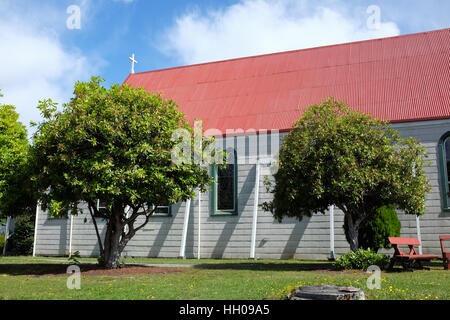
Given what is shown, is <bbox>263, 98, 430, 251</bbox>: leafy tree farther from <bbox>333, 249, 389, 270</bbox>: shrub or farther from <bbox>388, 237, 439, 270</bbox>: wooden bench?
<bbox>388, 237, 439, 270</bbox>: wooden bench

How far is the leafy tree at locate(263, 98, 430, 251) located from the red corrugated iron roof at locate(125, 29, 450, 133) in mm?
6532

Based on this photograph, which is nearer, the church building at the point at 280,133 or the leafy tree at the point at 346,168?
the leafy tree at the point at 346,168

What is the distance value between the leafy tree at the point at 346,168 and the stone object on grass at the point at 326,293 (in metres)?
7.09

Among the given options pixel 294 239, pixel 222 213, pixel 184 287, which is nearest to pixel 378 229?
pixel 294 239

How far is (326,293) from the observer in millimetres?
6695

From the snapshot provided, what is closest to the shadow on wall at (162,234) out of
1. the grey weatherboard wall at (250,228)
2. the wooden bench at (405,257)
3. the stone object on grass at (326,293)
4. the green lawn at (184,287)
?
the grey weatherboard wall at (250,228)

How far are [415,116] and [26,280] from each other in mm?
17486

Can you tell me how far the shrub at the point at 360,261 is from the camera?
1420 centimetres

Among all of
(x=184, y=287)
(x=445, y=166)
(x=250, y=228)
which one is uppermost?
(x=445, y=166)

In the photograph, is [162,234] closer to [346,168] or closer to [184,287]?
[346,168]

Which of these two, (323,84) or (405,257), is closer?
(405,257)

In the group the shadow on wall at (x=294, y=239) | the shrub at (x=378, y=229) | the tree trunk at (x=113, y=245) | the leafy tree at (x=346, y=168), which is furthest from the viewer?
the shadow on wall at (x=294, y=239)

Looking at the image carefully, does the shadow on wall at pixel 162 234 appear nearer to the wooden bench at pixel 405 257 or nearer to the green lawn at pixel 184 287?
the green lawn at pixel 184 287

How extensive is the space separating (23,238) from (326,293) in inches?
1033
